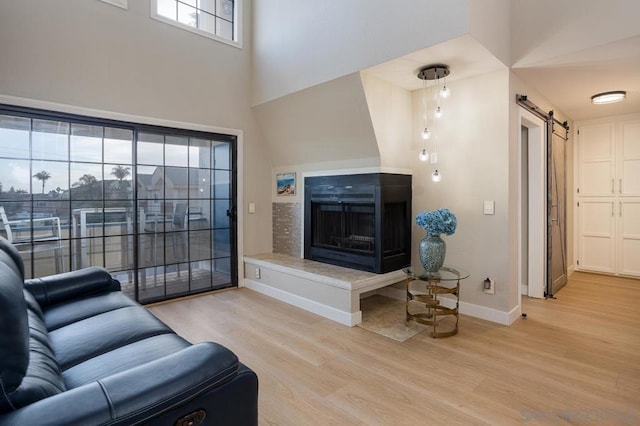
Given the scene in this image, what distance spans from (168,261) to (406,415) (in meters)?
3.21

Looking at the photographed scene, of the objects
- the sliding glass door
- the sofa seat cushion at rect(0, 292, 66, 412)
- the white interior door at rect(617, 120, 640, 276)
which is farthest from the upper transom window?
the white interior door at rect(617, 120, 640, 276)

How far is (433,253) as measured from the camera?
10.0 feet

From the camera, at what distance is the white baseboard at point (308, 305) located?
127 inches

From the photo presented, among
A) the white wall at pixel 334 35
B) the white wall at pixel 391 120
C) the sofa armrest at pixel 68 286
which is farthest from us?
the white wall at pixel 391 120

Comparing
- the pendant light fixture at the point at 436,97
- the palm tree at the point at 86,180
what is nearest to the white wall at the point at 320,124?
the pendant light fixture at the point at 436,97

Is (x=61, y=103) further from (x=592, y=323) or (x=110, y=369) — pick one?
(x=592, y=323)

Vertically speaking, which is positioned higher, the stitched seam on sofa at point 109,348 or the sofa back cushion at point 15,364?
the sofa back cushion at point 15,364

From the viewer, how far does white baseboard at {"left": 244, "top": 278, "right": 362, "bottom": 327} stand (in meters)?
3.24

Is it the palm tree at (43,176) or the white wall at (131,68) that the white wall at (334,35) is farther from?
the palm tree at (43,176)

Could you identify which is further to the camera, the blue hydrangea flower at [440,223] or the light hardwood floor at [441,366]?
the blue hydrangea flower at [440,223]

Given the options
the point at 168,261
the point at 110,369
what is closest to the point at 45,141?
the point at 168,261

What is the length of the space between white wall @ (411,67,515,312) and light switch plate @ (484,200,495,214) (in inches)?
1.4

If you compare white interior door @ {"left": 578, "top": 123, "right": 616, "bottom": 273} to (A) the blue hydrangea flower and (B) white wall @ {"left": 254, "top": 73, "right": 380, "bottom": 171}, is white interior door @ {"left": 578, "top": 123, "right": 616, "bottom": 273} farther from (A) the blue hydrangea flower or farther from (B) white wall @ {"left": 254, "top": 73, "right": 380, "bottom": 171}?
(B) white wall @ {"left": 254, "top": 73, "right": 380, "bottom": 171}

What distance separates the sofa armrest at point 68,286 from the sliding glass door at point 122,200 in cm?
116
